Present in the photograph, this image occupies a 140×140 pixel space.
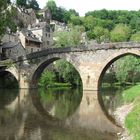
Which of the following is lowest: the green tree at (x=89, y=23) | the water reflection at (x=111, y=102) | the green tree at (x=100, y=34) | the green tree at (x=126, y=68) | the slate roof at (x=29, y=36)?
the water reflection at (x=111, y=102)

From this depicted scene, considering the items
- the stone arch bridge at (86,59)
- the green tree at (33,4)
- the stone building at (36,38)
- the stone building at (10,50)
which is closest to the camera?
the stone arch bridge at (86,59)

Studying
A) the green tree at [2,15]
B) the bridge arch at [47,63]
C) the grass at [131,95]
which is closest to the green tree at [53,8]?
the bridge arch at [47,63]

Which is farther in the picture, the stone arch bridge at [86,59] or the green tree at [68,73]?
the green tree at [68,73]

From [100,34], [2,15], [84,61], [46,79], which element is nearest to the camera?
[2,15]

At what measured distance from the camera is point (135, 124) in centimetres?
1967

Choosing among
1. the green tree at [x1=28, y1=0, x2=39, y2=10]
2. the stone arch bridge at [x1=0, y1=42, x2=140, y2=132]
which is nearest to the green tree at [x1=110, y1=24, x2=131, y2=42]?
the green tree at [x1=28, y1=0, x2=39, y2=10]

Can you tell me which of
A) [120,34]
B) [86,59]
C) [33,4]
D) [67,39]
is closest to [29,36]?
[67,39]

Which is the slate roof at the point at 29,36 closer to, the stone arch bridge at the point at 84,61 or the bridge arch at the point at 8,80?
the bridge arch at the point at 8,80

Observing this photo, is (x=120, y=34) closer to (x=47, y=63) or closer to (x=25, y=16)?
(x=25, y=16)

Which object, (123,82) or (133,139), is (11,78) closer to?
(123,82)

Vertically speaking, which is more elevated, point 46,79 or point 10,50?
point 10,50

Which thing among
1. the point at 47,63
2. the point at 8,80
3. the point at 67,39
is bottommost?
the point at 8,80

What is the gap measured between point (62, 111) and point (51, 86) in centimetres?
3161

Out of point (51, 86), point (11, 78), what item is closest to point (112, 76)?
point (51, 86)
